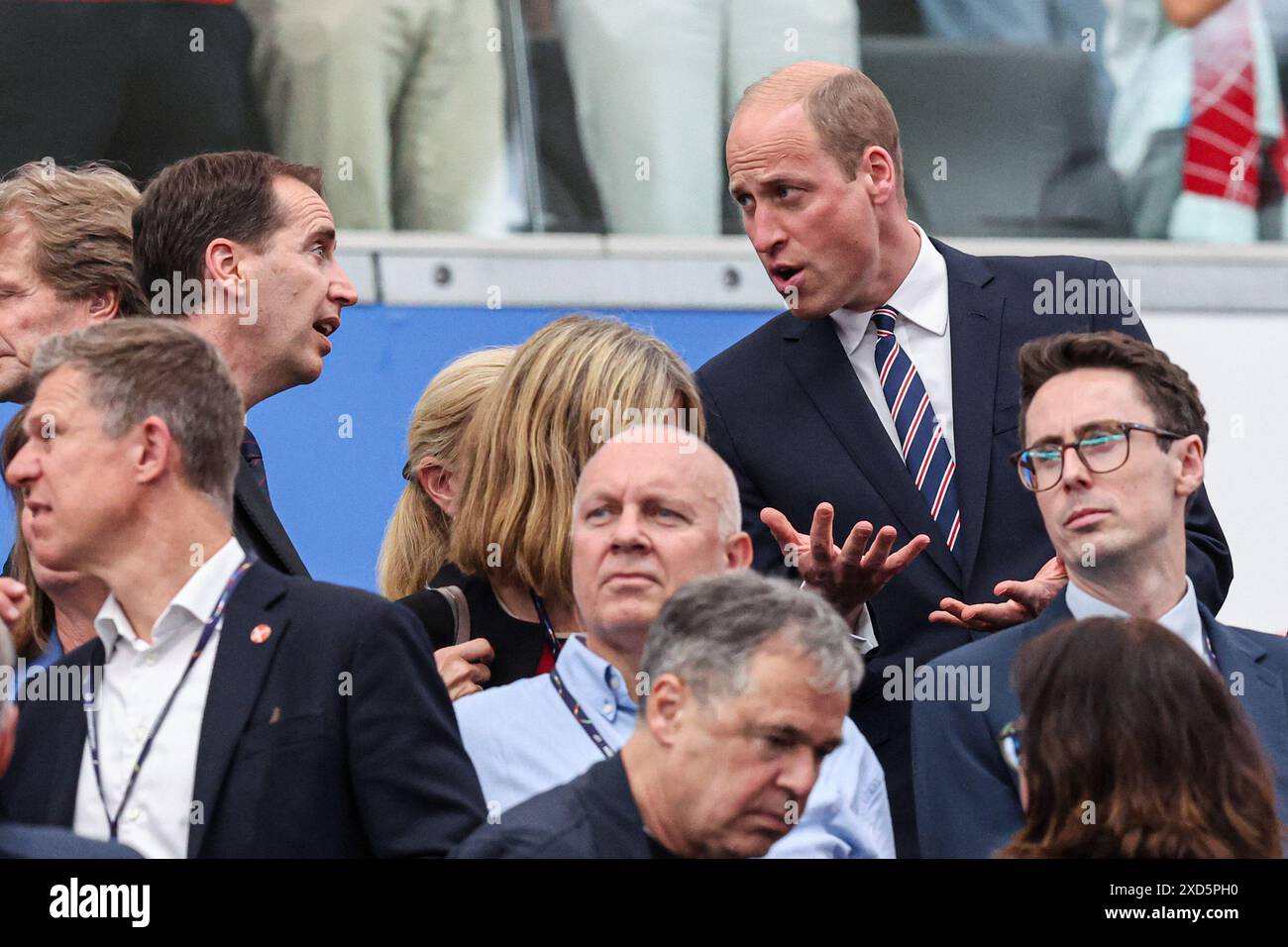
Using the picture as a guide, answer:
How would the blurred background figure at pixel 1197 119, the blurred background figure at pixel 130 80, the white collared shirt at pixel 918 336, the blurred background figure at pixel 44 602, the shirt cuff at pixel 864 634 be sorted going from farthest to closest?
the blurred background figure at pixel 1197 119 < the blurred background figure at pixel 130 80 < the white collared shirt at pixel 918 336 < the shirt cuff at pixel 864 634 < the blurred background figure at pixel 44 602

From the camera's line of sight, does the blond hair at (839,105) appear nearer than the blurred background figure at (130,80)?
Yes

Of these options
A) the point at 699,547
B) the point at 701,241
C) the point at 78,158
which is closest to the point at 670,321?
the point at 701,241

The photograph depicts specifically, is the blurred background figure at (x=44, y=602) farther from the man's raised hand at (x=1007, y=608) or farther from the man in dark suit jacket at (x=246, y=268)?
the man's raised hand at (x=1007, y=608)

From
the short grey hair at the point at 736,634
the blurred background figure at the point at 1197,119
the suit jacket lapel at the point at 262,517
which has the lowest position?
the short grey hair at the point at 736,634

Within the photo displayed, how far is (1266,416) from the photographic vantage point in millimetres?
6129

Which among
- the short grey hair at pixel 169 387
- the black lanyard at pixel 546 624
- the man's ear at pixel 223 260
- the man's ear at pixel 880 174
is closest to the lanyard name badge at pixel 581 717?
the black lanyard at pixel 546 624

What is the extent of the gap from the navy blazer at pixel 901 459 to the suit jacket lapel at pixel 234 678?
1187mm

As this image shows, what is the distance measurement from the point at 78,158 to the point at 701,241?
64.5 inches

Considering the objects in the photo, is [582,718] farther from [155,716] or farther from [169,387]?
[169,387]

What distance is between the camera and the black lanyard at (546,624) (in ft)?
12.6

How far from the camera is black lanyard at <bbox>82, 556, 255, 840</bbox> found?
122 inches

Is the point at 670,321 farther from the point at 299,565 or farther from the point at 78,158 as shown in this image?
the point at 299,565

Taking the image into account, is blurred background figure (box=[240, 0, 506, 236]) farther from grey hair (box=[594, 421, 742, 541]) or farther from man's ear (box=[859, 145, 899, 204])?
grey hair (box=[594, 421, 742, 541])
